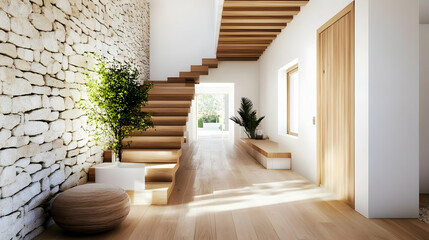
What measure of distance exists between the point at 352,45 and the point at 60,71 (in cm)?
285

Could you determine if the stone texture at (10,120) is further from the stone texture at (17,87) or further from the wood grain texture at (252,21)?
the wood grain texture at (252,21)

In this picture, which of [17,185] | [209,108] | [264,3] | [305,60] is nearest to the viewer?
[17,185]

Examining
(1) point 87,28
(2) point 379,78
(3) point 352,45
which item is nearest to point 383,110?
(2) point 379,78

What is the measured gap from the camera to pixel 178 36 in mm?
7418

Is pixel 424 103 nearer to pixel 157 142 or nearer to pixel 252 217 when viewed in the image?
pixel 252 217

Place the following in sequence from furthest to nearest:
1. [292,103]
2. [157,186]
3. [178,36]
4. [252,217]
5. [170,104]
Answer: [178,36], [292,103], [170,104], [157,186], [252,217]

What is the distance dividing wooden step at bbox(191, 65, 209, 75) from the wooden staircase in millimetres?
1316

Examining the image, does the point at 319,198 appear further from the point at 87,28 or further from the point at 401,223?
the point at 87,28

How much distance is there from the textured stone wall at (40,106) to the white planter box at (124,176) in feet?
0.77

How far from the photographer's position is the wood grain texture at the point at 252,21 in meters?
4.01

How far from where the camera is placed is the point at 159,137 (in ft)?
13.2

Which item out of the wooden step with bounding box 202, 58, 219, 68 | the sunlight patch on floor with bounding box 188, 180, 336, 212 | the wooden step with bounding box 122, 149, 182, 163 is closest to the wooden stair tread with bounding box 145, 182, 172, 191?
the sunlight patch on floor with bounding box 188, 180, 336, 212

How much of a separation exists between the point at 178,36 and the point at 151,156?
4.67 metres

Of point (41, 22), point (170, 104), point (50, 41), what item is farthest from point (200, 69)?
point (41, 22)
